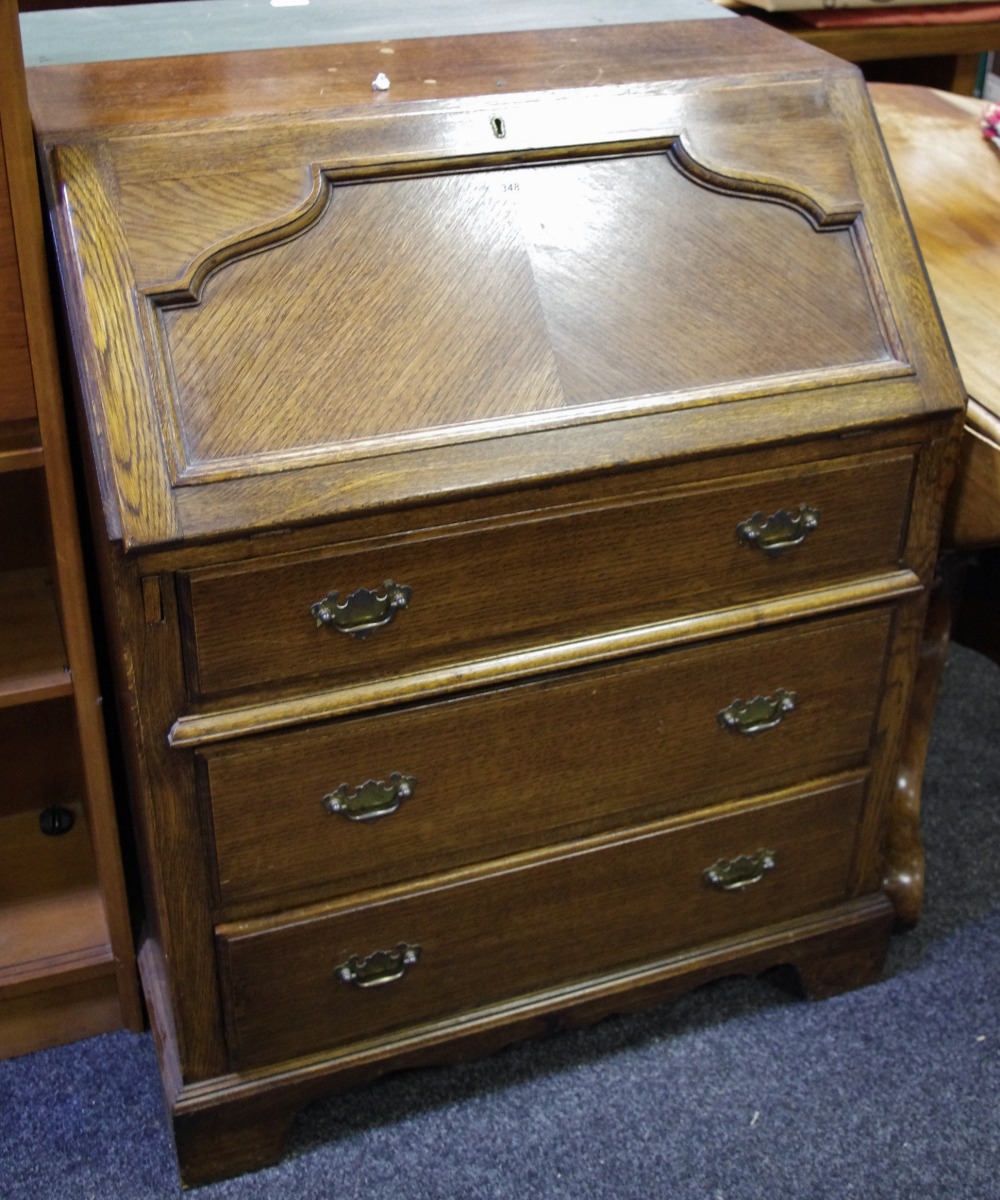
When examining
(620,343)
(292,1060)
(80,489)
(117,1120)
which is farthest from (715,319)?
(117,1120)

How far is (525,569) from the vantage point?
4.67 ft

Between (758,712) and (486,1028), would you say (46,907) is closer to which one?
(486,1028)

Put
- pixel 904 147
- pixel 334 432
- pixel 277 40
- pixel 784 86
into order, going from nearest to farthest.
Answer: pixel 334 432 < pixel 784 86 < pixel 277 40 < pixel 904 147

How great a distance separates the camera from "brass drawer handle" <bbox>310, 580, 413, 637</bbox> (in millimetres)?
1358

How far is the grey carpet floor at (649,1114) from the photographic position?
5.42 ft

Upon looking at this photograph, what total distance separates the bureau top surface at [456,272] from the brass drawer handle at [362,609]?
103 millimetres

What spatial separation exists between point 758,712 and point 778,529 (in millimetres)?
249

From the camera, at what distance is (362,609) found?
4.51 feet

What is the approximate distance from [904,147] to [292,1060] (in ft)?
5.01

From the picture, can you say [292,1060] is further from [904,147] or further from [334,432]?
[904,147]

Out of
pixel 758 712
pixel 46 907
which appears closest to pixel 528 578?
pixel 758 712

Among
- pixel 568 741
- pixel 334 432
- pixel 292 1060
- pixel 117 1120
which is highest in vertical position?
pixel 334 432

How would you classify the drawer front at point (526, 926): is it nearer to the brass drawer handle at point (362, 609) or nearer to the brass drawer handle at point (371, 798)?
the brass drawer handle at point (371, 798)

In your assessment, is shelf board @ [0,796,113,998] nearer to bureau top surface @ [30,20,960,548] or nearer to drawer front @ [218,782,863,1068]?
drawer front @ [218,782,863,1068]
